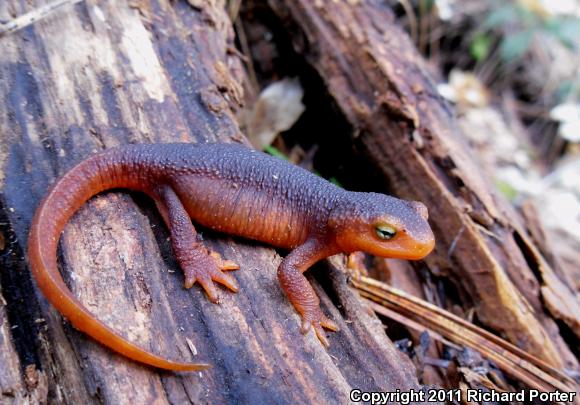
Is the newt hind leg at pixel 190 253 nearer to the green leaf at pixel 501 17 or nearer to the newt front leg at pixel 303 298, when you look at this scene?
the newt front leg at pixel 303 298

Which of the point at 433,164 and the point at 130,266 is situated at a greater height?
the point at 130,266

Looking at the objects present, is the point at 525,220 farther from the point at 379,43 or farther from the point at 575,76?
the point at 575,76

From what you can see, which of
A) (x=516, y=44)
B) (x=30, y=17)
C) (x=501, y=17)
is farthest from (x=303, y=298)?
(x=501, y=17)

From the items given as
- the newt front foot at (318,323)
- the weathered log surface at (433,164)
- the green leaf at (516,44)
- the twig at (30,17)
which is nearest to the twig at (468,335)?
→ the weathered log surface at (433,164)

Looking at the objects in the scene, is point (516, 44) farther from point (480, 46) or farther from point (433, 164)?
point (433, 164)

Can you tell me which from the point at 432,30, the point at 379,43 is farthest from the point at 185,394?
the point at 432,30

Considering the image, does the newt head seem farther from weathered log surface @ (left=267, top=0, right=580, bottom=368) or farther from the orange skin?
weathered log surface @ (left=267, top=0, right=580, bottom=368)

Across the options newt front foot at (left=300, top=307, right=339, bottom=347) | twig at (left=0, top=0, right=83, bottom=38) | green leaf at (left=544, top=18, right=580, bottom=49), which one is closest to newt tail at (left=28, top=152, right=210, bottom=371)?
newt front foot at (left=300, top=307, right=339, bottom=347)
